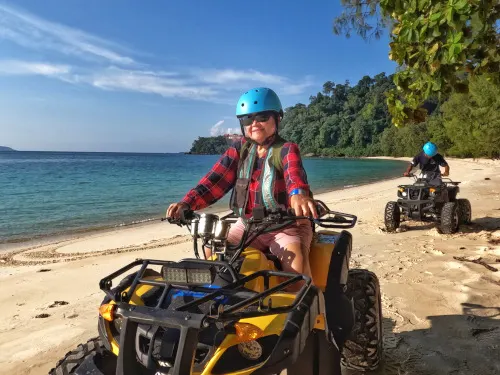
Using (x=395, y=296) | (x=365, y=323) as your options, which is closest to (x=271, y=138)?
(x=365, y=323)

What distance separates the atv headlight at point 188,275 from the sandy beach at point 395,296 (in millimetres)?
1903

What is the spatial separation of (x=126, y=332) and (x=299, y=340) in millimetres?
674

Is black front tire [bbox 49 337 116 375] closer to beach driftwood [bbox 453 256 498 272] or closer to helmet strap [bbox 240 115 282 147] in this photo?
helmet strap [bbox 240 115 282 147]

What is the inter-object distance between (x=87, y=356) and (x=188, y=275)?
65 cm

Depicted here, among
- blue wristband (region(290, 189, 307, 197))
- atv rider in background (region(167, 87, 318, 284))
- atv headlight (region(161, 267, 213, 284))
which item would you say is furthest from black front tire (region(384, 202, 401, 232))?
atv headlight (region(161, 267, 213, 284))

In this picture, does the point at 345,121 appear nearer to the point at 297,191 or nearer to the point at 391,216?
the point at 391,216

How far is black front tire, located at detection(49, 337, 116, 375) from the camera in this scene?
77.2 inches

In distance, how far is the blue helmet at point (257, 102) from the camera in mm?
2941

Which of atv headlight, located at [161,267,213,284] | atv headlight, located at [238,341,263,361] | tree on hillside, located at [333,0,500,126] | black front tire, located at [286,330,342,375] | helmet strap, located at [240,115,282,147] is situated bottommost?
black front tire, located at [286,330,342,375]

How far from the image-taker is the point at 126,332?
5.30 ft

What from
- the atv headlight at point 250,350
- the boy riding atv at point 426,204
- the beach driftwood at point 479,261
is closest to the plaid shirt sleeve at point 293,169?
the atv headlight at point 250,350

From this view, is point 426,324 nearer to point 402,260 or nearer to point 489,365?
point 489,365

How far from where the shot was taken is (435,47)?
10.6ft

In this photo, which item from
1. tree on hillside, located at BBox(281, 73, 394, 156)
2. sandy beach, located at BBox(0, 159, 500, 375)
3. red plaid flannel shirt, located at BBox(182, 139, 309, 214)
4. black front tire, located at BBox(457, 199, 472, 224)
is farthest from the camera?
tree on hillside, located at BBox(281, 73, 394, 156)
